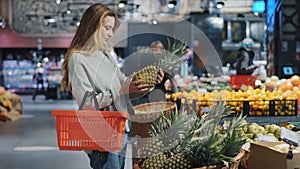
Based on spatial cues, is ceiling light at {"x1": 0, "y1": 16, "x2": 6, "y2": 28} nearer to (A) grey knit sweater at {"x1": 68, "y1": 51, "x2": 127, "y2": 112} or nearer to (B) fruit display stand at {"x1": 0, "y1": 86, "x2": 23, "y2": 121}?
(B) fruit display stand at {"x1": 0, "y1": 86, "x2": 23, "y2": 121}

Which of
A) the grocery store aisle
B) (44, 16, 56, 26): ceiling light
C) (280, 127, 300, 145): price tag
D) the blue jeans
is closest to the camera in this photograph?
(280, 127, 300, 145): price tag

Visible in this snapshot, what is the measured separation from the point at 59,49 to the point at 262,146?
60.3 ft

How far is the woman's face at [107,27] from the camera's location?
113 inches

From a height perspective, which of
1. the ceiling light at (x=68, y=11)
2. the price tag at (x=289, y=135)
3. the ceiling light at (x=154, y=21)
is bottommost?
the price tag at (x=289, y=135)

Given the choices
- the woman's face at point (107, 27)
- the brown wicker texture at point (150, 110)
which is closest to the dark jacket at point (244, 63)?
the brown wicker texture at point (150, 110)

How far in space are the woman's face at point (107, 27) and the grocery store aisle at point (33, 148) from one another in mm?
3521

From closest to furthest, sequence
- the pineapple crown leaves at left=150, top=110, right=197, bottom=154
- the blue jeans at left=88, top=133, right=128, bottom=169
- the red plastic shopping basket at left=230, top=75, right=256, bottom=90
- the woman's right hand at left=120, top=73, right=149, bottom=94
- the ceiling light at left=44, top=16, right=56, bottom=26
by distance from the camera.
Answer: the pineapple crown leaves at left=150, top=110, right=197, bottom=154, the woman's right hand at left=120, top=73, right=149, bottom=94, the blue jeans at left=88, top=133, right=128, bottom=169, the red plastic shopping basket at left=230, top=75, right=256, bottom=90, the ceiling light at left=44, top=16, right=56, bottom=26

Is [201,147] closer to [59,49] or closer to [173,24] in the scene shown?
[173,24]

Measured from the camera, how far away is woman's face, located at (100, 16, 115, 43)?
2869 millimetres

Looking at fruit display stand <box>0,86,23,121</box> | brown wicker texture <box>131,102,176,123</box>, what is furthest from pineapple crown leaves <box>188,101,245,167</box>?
fruit display stand <box>0,86,23,121</box>

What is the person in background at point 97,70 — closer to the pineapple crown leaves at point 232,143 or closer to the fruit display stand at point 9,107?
the pineapple crown leaves at point 232,143

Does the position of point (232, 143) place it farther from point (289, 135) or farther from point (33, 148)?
point (33, 148)

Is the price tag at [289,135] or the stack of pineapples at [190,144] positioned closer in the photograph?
the stack of pineapples at [190,144]

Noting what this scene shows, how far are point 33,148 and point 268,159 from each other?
19.3ft
